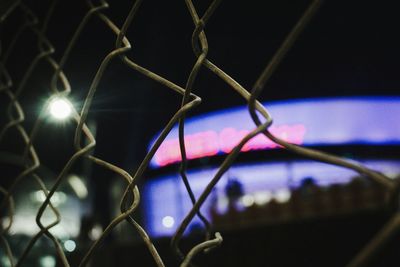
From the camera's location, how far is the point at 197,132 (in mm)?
12633

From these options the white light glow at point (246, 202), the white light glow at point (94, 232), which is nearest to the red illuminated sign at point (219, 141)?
the white light glow at point (246, 202)

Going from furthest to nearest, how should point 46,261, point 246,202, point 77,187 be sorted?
point 77,187
point 246,202
point 46,261

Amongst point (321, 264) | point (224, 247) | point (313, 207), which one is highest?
point (313, 207)

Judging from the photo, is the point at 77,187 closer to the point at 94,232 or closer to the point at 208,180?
the point at 94,232

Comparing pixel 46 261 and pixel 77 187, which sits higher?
pixel 77 187

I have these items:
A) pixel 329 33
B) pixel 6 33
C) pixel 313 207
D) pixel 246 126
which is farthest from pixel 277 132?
pixel 6 33

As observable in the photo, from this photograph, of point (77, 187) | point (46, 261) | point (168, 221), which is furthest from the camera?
point (168, 221)

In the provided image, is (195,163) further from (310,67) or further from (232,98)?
(310,67)

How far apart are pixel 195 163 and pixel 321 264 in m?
10.9

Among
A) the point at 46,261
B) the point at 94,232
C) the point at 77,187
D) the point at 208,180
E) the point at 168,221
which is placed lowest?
the point at 46,261

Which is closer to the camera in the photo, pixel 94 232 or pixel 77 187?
pixel 94 232

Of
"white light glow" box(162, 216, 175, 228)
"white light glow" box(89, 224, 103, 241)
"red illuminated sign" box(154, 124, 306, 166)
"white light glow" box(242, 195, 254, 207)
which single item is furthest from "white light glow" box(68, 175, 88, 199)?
"white light glow" box(162, 216, 175, 228)

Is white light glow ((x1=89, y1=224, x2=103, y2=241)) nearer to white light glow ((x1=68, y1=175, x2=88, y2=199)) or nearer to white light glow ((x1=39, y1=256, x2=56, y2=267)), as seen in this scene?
white light glow ((x1=68, y1=175, x2=88, y2=199))

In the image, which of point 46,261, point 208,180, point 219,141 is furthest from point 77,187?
point 46,261
